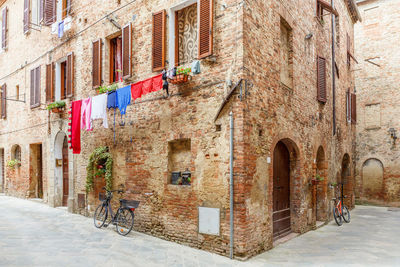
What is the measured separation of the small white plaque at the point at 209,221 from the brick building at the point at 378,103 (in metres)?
12.0

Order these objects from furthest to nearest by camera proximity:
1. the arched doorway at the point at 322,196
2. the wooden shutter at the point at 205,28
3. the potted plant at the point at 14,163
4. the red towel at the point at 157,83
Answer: the potted plant at the point at 14,163 < the arched doorway at the point at 322,196 < the red towel at the point at 157,83 < the wooden shutter at the point at 205,28

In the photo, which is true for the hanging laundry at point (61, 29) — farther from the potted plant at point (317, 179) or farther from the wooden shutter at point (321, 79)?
the potted plant at point (317, 179)

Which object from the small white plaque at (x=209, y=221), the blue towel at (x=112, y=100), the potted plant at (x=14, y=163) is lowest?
the small white plaque at (x=209, y=221)

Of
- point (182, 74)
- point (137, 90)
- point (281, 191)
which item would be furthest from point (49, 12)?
point (281, 191)

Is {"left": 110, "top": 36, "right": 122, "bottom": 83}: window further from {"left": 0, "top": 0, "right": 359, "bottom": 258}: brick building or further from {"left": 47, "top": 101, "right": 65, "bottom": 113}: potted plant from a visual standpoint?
{"left": 47, "top": 101, "right": 65, "bottom": 113}: potted plant

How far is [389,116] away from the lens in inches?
600

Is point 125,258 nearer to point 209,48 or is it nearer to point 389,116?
point 209,48

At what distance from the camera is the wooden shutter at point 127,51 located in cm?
827

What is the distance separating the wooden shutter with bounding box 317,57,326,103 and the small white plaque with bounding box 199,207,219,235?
565 cm

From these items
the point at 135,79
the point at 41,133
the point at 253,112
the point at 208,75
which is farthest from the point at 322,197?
the point at 41,133

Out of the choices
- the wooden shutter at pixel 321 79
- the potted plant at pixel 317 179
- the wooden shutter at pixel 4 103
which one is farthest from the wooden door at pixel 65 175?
the wooden shutter at pixel 321 79

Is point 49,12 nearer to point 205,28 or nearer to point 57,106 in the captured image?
point 57,106

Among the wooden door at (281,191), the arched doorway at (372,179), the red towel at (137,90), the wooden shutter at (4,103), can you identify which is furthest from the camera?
the arched doorway at (372,179)

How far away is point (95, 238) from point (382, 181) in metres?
13.5
